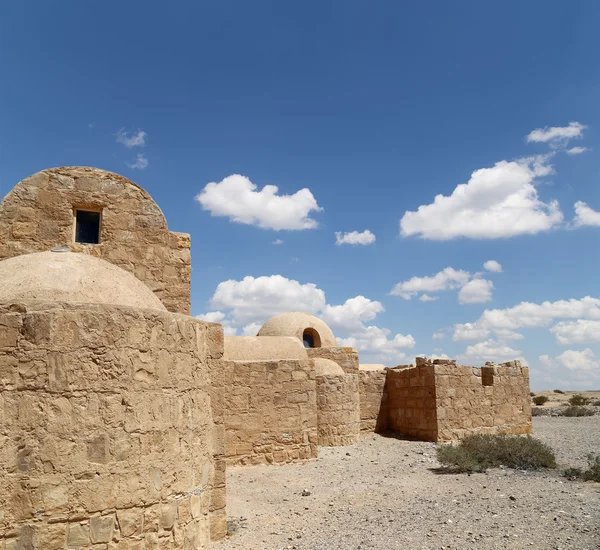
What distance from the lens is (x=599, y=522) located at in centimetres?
518

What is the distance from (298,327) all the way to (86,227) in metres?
11.0

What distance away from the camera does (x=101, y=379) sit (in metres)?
3.65

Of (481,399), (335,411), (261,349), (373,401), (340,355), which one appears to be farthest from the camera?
(340,355)

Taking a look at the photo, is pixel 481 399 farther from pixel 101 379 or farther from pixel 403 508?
pixel 101 379

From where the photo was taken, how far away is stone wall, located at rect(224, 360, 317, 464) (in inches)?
359

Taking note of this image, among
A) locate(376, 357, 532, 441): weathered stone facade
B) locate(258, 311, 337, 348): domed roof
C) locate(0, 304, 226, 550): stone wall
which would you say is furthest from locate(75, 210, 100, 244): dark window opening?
locate(258, 311, 337, 348): domed roof

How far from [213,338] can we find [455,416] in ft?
27.5

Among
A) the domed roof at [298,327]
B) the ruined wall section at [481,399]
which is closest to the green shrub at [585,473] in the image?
the ruined wall section at [481,399]

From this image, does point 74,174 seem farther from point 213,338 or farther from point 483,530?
point 483,530

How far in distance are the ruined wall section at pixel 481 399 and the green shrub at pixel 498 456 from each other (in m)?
2.53

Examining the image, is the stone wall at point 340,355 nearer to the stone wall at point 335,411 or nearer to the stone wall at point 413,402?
the stone wall at point 413,402

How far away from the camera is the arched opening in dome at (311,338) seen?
17.1 m

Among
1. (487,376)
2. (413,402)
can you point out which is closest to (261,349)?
(413,402)

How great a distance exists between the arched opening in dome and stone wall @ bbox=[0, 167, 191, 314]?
426 inches
